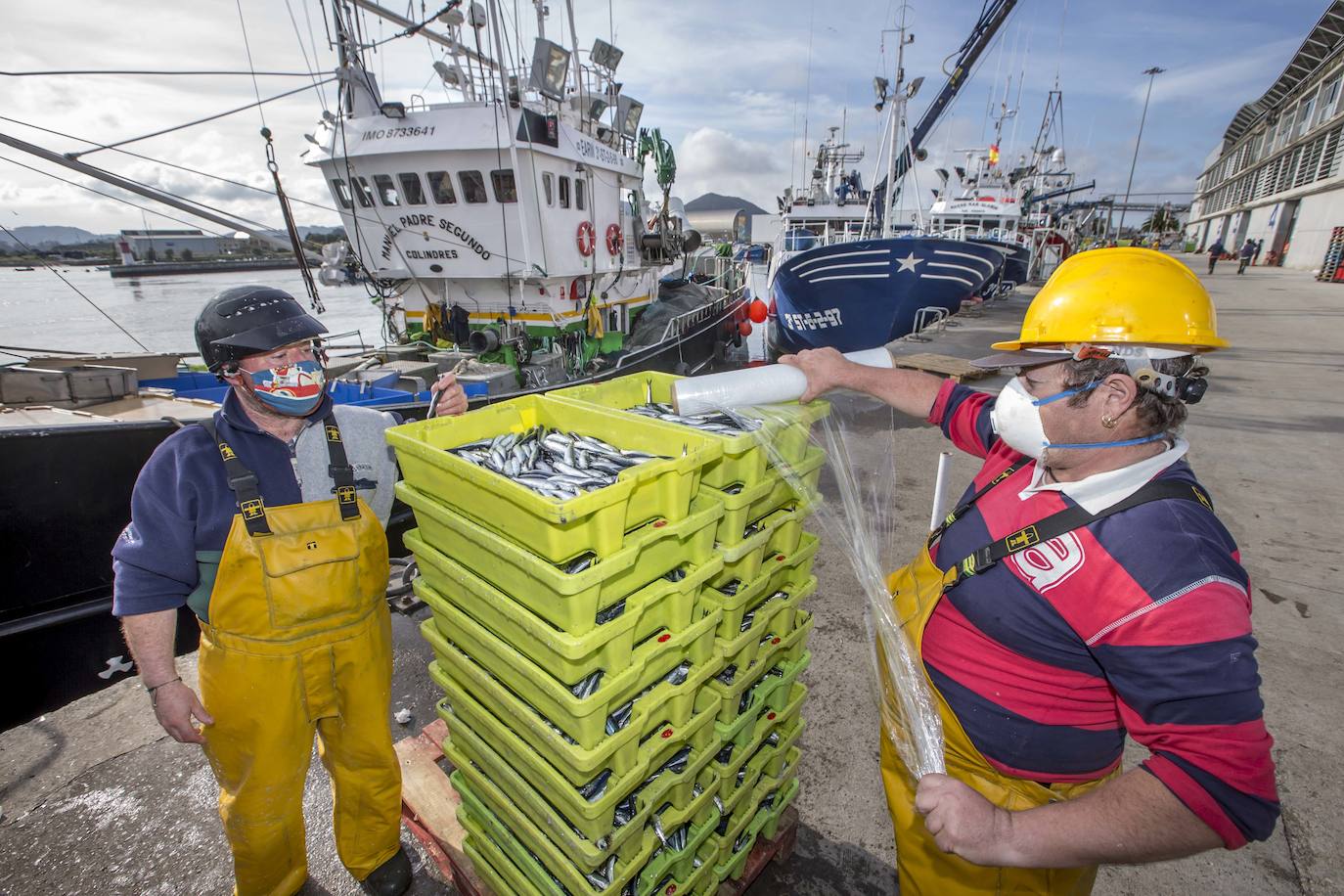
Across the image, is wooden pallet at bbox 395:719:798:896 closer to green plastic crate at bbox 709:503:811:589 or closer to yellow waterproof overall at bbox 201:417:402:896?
yellow waterproof overall at bbox 201:417:402:896

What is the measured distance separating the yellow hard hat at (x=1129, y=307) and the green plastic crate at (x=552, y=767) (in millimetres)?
1574

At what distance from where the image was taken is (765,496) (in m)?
1.86

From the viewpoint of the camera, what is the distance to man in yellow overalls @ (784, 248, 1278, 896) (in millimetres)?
1113

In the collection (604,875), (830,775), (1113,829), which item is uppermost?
(1113,829)

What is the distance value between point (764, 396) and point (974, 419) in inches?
33.3

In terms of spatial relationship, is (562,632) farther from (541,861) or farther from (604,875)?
(541,861)

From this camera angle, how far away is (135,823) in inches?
104

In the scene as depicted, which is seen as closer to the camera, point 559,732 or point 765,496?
point 559,732

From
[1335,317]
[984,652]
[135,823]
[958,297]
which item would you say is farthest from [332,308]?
[1335,317]

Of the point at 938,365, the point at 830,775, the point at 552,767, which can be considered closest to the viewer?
the point at 552,767

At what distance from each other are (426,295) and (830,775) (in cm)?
883

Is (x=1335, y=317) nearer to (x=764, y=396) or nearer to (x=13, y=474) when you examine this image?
(x=764, y=396)

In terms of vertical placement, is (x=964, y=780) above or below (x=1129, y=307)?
below

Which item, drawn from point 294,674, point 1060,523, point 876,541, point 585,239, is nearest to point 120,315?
point 585,239
